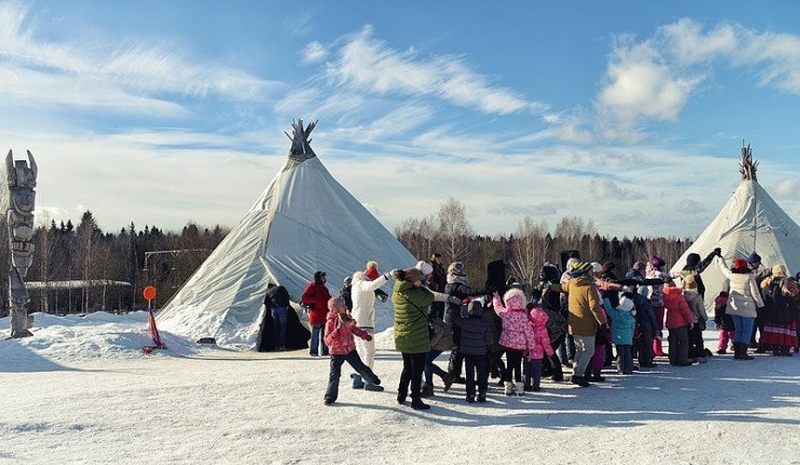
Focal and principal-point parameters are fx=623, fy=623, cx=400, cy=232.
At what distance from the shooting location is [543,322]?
24.2ft

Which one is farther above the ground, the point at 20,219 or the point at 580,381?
the point at 20,219

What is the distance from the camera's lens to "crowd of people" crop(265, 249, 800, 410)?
22.0 feet

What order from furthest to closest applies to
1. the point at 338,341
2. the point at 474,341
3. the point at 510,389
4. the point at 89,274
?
the point at 89,274 → the point at 510,389 → the point at 338,341 → the point at 474,341

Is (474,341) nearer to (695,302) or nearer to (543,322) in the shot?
(543,322)

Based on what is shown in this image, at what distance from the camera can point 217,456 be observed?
204 inches

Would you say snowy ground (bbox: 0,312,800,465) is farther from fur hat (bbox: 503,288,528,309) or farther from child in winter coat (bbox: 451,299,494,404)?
fur hat (bbox: 503,288,528,309)

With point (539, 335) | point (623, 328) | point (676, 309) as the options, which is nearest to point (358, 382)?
point (539, 335)

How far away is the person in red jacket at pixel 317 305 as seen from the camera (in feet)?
36.1

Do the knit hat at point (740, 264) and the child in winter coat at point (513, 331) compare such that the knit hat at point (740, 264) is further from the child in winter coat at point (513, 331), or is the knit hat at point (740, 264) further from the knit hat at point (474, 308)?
the knit hat at point (474, 308)

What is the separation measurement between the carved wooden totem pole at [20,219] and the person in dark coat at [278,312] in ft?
16.0

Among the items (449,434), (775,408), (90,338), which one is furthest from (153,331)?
(775,408)

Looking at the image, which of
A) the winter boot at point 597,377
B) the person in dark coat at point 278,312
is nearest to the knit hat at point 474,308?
the winter boot at point 597,377

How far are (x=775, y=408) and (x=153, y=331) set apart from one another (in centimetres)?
1008

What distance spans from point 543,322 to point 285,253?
10.3m
